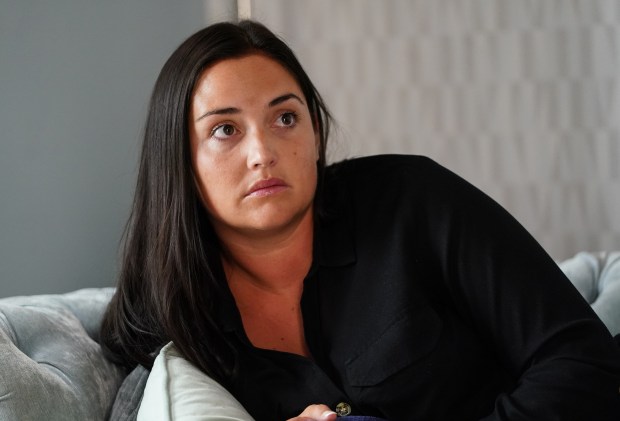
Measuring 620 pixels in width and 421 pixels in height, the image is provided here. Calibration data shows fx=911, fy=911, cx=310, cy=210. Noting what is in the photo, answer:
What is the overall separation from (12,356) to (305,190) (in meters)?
0.54

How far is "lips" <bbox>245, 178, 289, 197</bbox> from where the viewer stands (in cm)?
150

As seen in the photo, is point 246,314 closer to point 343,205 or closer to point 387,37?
point 343,205

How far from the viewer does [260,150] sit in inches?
58.8

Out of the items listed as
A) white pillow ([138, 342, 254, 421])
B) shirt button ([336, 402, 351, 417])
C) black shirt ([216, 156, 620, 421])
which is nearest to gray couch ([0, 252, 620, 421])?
white pillow ([138, 342, 254, 421])

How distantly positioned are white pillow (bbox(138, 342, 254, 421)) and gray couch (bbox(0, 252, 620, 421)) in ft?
0.42

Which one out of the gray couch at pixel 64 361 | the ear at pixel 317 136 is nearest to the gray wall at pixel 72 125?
the gray couch at pixel 64 361

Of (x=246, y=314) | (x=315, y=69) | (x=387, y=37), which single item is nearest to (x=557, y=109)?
(x=387, y=37)

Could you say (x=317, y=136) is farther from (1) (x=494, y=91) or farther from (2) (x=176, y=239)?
(1) (x=494, y=91)

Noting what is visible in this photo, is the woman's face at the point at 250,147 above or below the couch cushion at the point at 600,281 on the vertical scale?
above

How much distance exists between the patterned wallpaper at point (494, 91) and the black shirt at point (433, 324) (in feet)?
2.67

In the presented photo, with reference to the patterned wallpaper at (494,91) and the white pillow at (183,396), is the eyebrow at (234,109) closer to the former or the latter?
the white pillow at (183,396)

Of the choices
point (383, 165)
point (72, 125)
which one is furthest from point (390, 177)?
point (72, 125)

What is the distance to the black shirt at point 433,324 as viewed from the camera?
1352 millimetres

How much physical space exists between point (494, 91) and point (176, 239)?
1155mm
